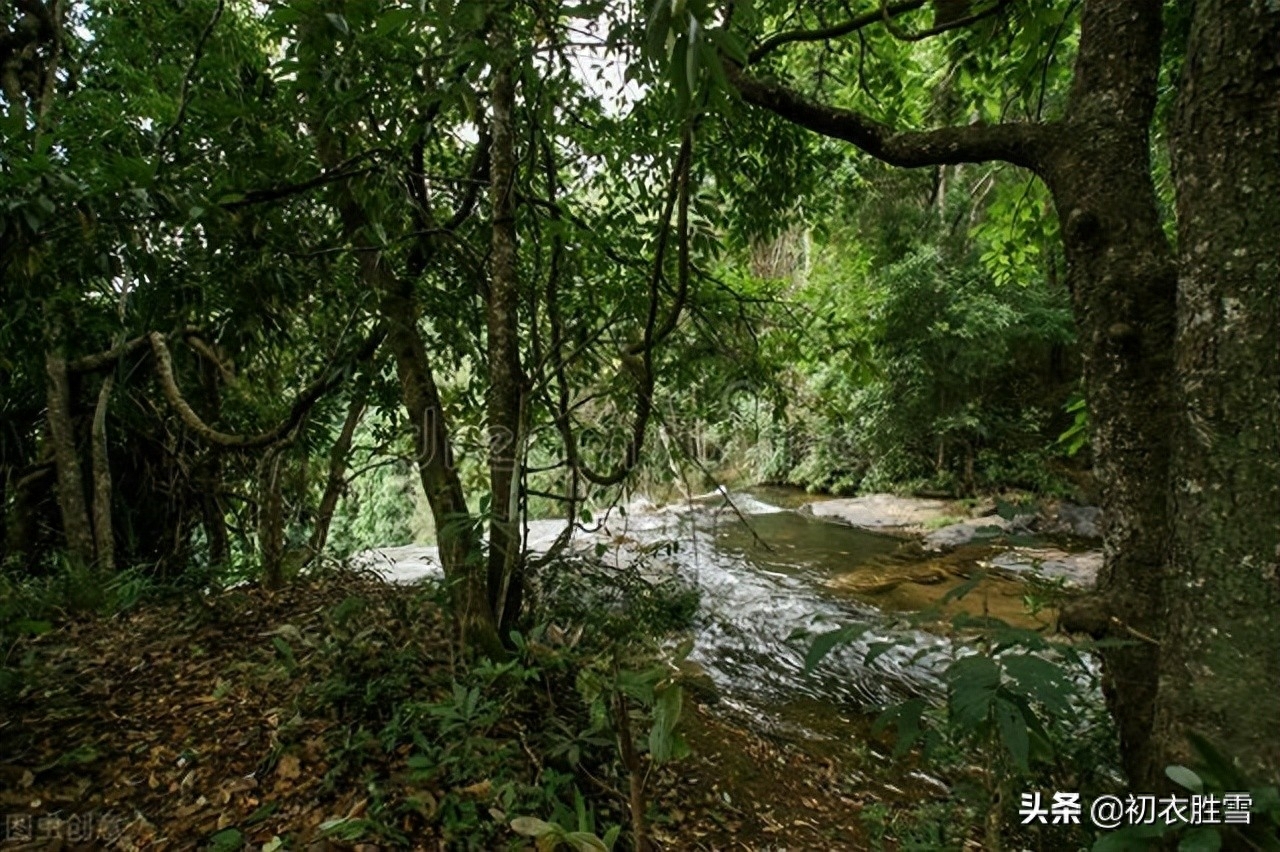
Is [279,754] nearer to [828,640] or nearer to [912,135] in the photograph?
[828,640]

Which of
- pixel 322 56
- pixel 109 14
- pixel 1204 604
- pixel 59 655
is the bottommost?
pixel 59 655

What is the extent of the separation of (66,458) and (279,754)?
10.7ft

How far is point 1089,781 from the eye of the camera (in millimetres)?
2115

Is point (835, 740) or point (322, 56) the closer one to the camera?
point (322, 56)

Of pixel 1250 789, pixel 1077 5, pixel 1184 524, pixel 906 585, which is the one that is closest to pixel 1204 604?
pixel 1184 524

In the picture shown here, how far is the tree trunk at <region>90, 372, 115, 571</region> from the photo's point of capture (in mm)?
3676

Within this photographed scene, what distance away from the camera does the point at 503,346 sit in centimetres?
225

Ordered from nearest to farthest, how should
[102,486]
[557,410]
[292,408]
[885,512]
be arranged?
[557,410] < [292,408] < [102,486] < [885,512]

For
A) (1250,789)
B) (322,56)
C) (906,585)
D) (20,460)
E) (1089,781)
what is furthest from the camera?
(906,585)

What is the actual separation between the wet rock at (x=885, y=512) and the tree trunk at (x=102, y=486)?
998cm

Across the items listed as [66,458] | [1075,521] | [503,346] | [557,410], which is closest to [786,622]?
[557,410]

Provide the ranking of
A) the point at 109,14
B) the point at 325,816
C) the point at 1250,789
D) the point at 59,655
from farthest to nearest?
1. the point at 109,14
2. the point at 59,655
3. the point at 325,816
4. the point at 1250,789

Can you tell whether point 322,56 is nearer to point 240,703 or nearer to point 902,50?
point 240,703

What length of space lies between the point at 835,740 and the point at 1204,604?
283cm
